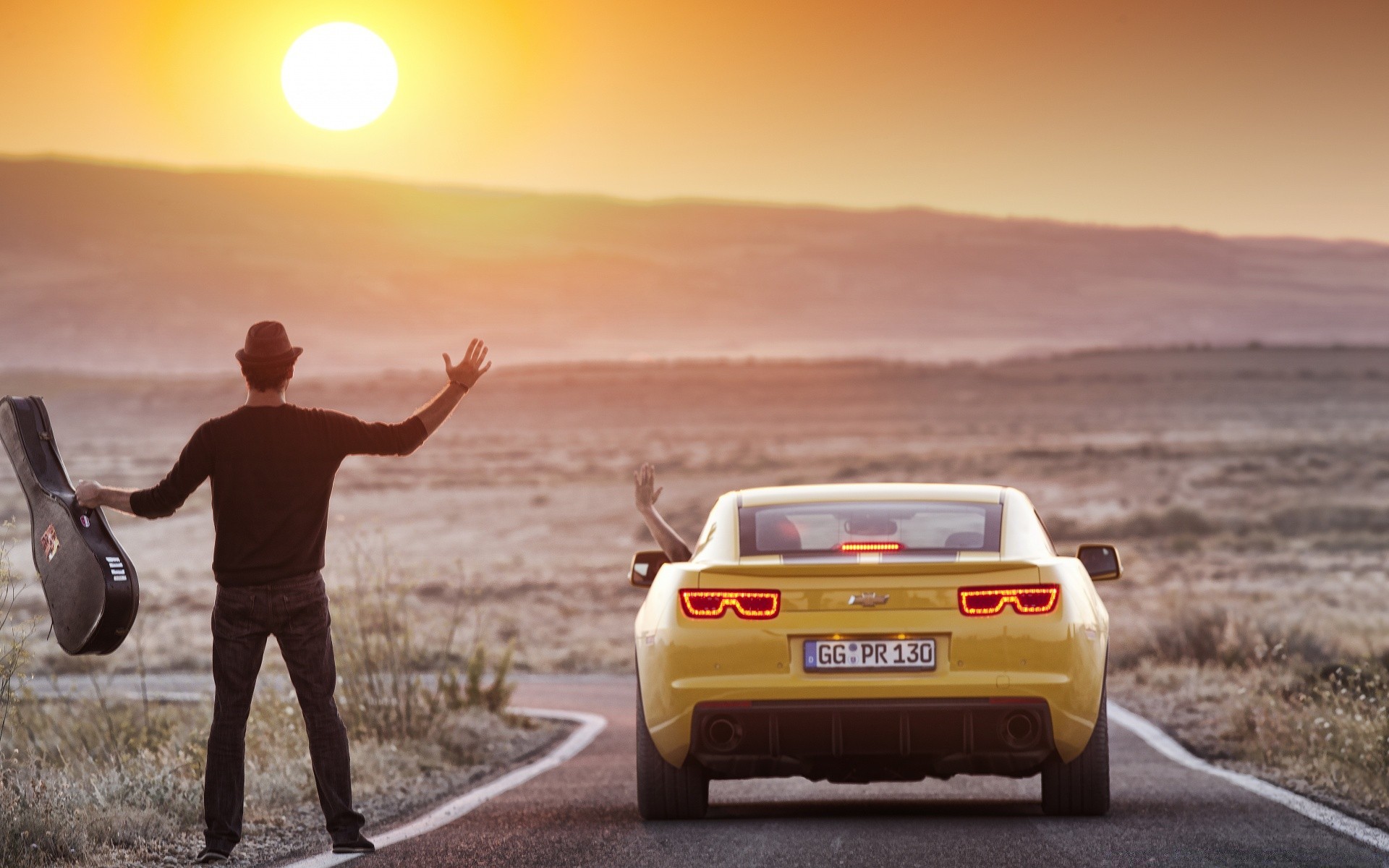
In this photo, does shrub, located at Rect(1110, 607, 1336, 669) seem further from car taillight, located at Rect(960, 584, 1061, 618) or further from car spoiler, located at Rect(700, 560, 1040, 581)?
car spoiler, located at Rect(700, 560, 1040, 581)

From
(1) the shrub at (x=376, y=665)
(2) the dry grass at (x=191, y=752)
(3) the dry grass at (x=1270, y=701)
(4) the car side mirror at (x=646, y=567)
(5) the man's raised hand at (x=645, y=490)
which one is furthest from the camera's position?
(1) the shrub at (x=376, y=665)

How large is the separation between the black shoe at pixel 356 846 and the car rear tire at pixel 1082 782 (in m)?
3.01

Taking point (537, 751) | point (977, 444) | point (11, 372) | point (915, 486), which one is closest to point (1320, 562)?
point (537, 751)

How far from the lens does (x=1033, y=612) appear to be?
27.5ft

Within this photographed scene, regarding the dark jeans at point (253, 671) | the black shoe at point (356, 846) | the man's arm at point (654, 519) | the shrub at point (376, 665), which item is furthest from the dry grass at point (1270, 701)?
the shrub at point (376, 665)

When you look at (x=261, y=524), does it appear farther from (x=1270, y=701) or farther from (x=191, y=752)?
(x=1270, y=701)

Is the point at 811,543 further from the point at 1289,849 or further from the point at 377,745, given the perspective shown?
the point at 377,745

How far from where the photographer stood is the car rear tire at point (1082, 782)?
8828mm

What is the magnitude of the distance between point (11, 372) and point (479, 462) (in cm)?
7651

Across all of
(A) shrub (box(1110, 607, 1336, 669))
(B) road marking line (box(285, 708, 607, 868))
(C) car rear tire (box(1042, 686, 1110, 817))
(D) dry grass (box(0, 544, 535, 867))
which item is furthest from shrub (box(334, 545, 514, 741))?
(A) shrub (box(1110, 607, 1336, 669))

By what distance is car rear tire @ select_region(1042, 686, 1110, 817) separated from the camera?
883 centimetres

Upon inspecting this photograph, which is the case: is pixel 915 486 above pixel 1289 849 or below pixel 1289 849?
above

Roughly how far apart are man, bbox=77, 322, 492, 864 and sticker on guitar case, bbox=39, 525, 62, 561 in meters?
0.26

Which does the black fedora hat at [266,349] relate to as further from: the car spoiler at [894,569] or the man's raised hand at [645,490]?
the man's raised hand at [645,490]
